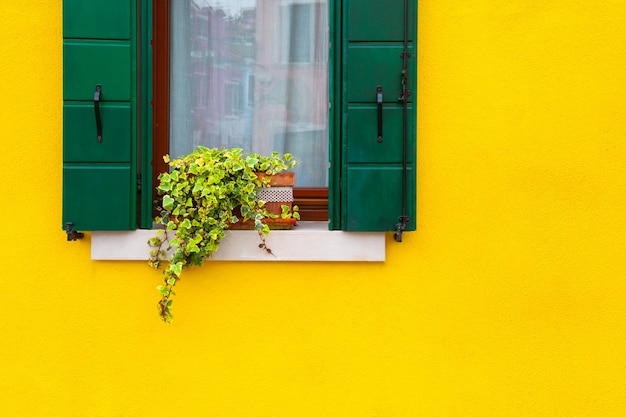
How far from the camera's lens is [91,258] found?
3098 millimetres

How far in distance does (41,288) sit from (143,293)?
1.33 feet

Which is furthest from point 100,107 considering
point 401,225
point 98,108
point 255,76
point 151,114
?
point 401,225

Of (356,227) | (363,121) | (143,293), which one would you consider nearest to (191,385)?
(143,293)

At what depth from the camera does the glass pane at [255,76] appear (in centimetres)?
334

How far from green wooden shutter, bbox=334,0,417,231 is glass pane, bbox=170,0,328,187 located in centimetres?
31

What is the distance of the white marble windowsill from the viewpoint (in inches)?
121

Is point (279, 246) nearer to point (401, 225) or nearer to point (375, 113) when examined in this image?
point (401, 225)

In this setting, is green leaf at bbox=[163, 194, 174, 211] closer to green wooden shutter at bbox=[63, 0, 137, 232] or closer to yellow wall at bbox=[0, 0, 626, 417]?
green wooden shutter at bbox=[63, 0, 137, 232]

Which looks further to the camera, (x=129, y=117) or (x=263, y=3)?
(x=263, y=3)

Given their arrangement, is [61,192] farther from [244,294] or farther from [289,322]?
[289,322]

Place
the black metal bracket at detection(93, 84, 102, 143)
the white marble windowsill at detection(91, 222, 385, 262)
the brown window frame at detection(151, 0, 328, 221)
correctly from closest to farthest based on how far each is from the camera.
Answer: the black metal bracket at detection(93, 84, 102, 143), the white marble windowsill at detection(91, 222, 385, 262), the brown window frame at detection(151, 0, 328, 221)

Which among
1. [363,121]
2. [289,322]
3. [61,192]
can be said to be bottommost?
[289,322]

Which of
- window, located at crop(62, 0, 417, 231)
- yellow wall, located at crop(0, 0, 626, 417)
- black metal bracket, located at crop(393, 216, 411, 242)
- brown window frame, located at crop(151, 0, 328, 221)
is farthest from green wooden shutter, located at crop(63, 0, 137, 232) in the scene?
black metal bracket, located at crop(393, 216, 411, 242)

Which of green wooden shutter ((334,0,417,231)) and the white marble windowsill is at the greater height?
green wooden shutter ((334,0,417,231))
